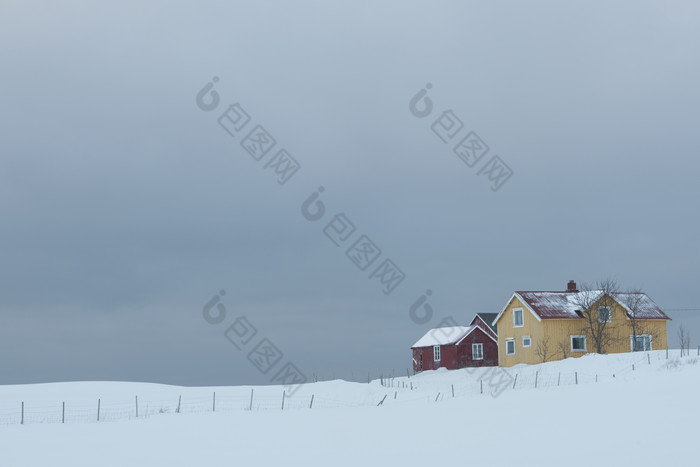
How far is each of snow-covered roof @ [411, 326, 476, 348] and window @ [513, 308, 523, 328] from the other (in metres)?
10.5

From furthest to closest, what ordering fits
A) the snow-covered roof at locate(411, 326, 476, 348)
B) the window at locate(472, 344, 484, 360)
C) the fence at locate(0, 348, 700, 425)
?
the snow-covered roof at locate(411, 326, 476, 348)
the window at locate(472, 344, 484, 360)
the fence at locate(0, 348, 700, 425)

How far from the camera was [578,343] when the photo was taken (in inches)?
2554

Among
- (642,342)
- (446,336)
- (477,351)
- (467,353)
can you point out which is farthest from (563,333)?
(446,336)

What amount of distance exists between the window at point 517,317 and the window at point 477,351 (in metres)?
10.1

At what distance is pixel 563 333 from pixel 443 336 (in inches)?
747

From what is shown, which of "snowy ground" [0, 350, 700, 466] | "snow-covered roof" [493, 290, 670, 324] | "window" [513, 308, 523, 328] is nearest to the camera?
"snowy ground" [0, 350, 700, 466]

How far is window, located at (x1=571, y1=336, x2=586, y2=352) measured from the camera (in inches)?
2542

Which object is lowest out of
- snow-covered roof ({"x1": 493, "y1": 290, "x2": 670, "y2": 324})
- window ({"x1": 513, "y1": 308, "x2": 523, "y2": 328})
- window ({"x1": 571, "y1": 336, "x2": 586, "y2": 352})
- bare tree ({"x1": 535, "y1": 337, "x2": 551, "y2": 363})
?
bare tree ({"x1": 535, "y1": 337, "x2": 551, "y2": 363})

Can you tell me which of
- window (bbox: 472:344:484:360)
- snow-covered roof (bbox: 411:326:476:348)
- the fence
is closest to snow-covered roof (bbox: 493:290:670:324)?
the fence

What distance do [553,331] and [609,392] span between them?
2433cm

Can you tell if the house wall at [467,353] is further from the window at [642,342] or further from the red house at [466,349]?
the window at [642,342]

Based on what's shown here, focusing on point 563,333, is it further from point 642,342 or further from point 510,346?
point 642,342

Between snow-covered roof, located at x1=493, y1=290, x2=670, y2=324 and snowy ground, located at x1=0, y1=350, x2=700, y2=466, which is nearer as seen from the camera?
snowy ground, located at x1=0, y1=350, x2=700, y2=466

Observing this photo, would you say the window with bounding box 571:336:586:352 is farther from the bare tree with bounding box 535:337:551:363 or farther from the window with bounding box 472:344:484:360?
the window with bounding box 472:344:484:360
